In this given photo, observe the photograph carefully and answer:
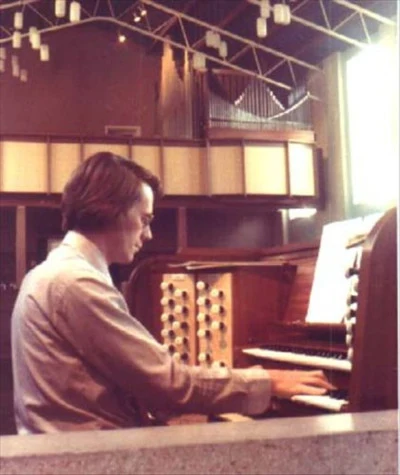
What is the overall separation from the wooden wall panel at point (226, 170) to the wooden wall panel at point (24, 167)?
108 inches

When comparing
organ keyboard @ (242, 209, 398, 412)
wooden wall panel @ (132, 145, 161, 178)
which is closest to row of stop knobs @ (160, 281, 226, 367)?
organ keyboard @ (242, 209, 398, 412)

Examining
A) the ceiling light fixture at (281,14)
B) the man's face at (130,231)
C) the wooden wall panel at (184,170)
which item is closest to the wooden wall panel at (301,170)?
the wooden wall panel at (184,170)

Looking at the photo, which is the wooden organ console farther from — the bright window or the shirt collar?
the bright window

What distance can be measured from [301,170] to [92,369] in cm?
1127

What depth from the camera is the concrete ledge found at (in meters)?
1.22

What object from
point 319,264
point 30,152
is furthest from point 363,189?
point 319,264

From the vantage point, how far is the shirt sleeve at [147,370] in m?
1.79

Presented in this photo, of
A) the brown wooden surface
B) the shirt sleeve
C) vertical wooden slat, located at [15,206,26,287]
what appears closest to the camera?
the shirt sleeve

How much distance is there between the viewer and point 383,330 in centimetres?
203

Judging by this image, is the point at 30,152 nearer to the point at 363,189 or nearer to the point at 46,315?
the point at 363,189

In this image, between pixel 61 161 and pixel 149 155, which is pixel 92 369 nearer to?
pixel 61 161

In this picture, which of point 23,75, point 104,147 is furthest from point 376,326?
point 23,75

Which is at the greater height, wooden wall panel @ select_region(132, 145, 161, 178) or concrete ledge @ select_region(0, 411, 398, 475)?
wooden wall panel @ select_region(132, 145, 161, 178)

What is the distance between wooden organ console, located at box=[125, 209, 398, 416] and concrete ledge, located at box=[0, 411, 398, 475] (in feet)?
1.93
